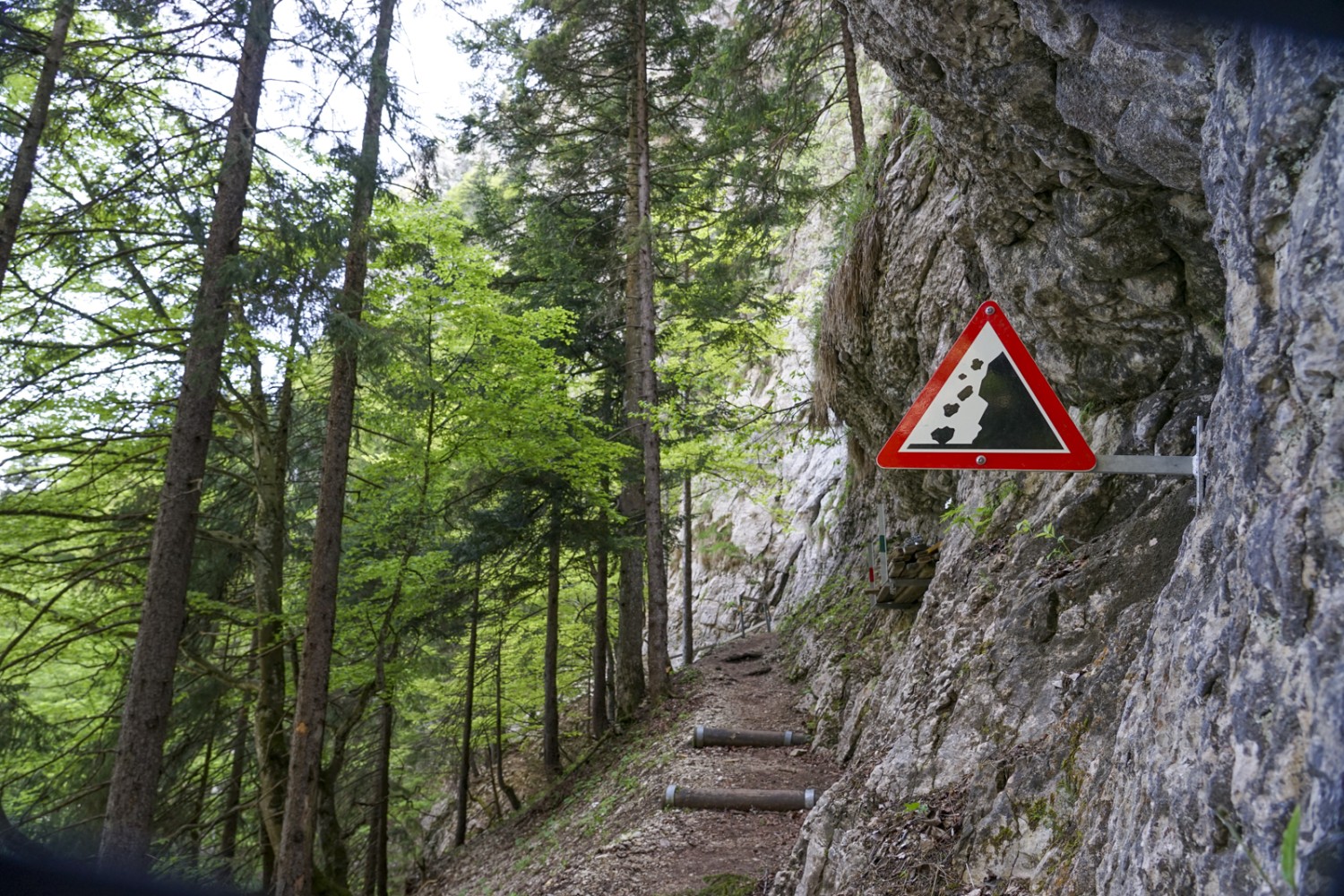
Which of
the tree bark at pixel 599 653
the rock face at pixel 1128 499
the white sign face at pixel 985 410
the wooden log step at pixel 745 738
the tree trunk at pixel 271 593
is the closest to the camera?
the rock face at pixel 1128 499

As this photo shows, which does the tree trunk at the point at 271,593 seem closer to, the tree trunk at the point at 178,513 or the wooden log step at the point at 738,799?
the tree trunk at the point at 178,513

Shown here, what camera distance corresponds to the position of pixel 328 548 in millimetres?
9172

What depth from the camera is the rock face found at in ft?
6.24

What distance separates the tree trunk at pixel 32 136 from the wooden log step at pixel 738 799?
7938 millimetres

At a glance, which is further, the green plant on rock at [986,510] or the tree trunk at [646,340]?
the tree trunk at [646,340]

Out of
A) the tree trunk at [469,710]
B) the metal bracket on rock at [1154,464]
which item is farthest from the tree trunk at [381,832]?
the metal bracket on rock at [1154,464]

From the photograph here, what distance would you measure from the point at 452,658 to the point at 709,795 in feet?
38.6

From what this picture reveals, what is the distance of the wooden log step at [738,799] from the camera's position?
8289mm

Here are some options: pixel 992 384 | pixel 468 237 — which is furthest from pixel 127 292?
pixel 992 384

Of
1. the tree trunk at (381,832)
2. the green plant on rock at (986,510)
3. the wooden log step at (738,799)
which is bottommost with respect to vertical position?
the tree trunk at (381,832)

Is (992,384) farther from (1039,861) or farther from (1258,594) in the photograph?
(1039,861)

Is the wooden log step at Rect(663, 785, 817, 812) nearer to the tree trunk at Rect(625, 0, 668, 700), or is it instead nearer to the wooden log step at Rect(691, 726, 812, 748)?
the wooden log step at Rect(691, 726, 812, 748)

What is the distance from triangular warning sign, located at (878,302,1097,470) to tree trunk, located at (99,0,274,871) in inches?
274

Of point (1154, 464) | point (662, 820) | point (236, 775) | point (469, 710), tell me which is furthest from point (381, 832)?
point (1154, 464)
